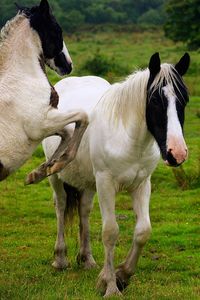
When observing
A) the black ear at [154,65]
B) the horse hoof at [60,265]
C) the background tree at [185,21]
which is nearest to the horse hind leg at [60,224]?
the horse hoof at [60,265]

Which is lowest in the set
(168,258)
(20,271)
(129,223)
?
(129,223)

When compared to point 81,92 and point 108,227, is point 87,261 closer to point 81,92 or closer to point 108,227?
point 108,227

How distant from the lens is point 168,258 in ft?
28.9

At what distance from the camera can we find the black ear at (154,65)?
6.59 m

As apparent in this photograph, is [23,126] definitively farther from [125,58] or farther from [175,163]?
[125,58]

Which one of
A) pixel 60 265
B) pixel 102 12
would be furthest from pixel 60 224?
pixel 102 12

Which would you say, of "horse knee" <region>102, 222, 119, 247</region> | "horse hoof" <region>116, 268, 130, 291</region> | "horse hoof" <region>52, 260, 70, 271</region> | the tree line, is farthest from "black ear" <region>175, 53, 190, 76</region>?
the tree line

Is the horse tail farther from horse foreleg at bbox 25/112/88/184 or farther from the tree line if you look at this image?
the tree line

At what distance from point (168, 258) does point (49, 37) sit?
3117 millimetres

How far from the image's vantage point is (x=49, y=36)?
23.5ft

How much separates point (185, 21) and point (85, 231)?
84.4 ft

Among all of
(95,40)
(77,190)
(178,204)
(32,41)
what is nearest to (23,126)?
(32,41)

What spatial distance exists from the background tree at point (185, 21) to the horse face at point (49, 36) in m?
24.8

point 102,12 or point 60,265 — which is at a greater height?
point 60,265
